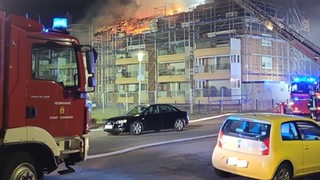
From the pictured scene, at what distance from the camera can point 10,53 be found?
312 inches

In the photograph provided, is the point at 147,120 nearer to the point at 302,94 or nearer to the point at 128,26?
the point at 302,94

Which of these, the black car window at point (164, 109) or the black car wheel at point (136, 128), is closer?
the black car wheel at point (136, 128)

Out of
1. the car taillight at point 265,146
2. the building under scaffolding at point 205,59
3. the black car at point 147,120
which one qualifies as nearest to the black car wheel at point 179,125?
the black car at point 147,120

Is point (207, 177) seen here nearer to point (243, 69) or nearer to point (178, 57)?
point (243, 69)

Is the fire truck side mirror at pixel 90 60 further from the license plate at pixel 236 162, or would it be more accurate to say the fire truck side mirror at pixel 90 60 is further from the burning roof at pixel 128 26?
the burning roof at pixel 128 26

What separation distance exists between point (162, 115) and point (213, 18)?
4105cm

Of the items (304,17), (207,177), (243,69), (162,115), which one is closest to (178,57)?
(243,69)

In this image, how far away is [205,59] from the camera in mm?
59219

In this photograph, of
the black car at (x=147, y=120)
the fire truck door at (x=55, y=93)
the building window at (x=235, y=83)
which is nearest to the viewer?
the fire truck door at (x=55, y=93)

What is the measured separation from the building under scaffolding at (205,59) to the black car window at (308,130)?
36.4 meters

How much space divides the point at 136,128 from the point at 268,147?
1240cm

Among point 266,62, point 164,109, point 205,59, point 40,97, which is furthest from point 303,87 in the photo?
point 205,59

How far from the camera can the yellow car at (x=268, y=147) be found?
9453 mm

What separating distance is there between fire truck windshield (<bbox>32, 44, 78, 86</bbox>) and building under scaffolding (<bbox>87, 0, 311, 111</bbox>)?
38.3m
